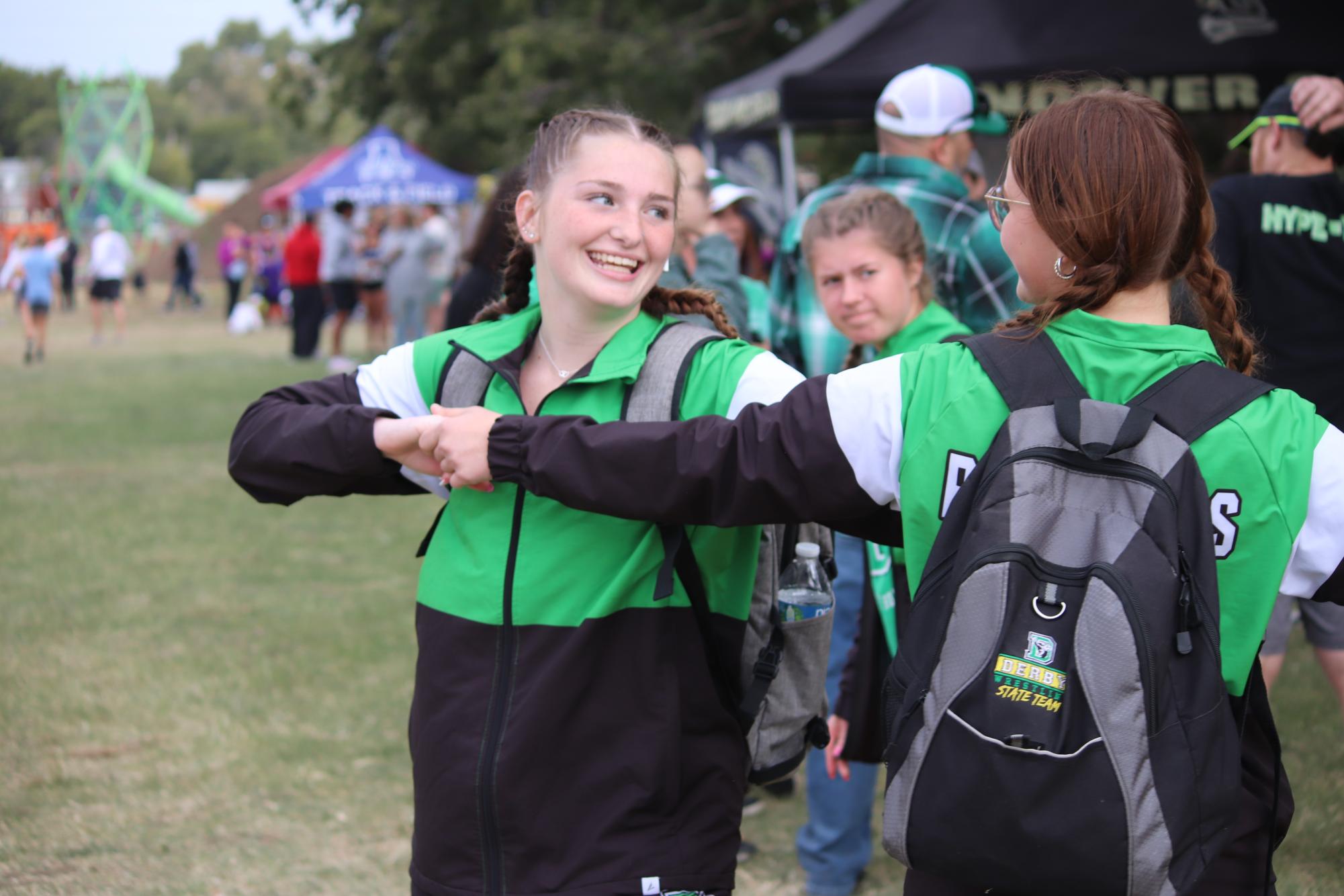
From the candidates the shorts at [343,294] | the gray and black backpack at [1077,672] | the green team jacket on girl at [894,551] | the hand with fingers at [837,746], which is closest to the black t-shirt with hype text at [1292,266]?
→ the green team jacket on girl at [894,551]

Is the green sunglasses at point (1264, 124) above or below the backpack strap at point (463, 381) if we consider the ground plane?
above

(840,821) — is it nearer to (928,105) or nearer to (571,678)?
(571,678)

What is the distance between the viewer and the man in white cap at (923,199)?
427 centimetres

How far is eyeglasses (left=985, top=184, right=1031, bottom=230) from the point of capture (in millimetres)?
1793

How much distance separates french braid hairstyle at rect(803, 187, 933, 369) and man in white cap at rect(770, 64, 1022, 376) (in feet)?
1.89

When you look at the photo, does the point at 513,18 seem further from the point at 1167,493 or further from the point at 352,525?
the point at 1167,493

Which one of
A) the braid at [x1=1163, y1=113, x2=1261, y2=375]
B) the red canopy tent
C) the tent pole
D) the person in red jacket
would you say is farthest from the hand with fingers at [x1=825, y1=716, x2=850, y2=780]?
the red canopy tent

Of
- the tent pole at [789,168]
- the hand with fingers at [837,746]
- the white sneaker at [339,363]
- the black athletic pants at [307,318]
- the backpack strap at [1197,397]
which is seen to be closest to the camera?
the backpack strap at [1197,397]

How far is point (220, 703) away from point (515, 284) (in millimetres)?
3542

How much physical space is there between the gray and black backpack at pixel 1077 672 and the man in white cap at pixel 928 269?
2.17 metres

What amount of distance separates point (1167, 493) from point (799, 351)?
2993 millimetres

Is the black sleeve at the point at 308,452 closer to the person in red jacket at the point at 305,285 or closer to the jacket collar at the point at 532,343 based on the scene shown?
the jacket collar at the point at 532,343

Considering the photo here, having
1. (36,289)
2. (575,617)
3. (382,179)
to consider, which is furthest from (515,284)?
(382,179)

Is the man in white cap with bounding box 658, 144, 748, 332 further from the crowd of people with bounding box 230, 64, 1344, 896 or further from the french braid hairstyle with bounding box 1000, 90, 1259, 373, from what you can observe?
the french braid hairstyle with bounding box 1000, 90, 1259, 373
